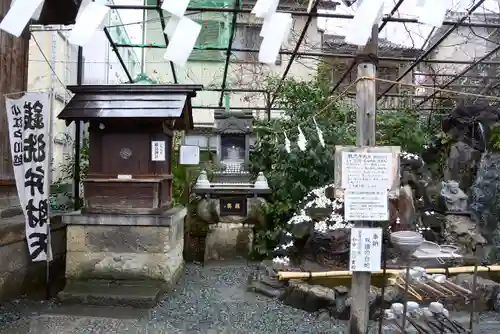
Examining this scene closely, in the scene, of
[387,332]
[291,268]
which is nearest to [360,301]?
[387,332]

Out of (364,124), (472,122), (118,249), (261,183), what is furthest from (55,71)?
(472,122)

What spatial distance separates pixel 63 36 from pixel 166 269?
747 cm

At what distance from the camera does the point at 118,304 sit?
21.3 ft

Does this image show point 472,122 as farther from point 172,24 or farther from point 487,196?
point 172,24

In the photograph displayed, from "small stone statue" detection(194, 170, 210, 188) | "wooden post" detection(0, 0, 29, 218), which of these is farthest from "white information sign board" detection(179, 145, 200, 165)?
"wooden post" detection(0, 0, 29, 218)

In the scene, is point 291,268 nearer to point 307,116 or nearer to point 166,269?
point 166,269

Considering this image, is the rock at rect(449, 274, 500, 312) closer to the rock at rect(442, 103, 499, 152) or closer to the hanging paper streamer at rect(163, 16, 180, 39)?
the hanging paper streamer at rect(163, 16, 180, 39)

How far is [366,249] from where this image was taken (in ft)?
14.3

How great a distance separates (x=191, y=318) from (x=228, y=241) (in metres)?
4.26

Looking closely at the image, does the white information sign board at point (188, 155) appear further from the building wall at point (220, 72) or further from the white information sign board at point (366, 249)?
the building wall at point (220, 72)

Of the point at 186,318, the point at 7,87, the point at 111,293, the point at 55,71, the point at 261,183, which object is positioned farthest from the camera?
the point at 55,71

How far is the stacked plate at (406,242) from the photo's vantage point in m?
7.95

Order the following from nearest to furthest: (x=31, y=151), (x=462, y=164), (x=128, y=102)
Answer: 1. (x=31, y=151)
2. (x=128, y=102)
3. (x=462, y=164)

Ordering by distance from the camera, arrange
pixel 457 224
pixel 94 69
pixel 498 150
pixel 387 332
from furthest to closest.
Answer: pixel 94 69
pixel 498 150
pixel 457 224
pixel 387 332
